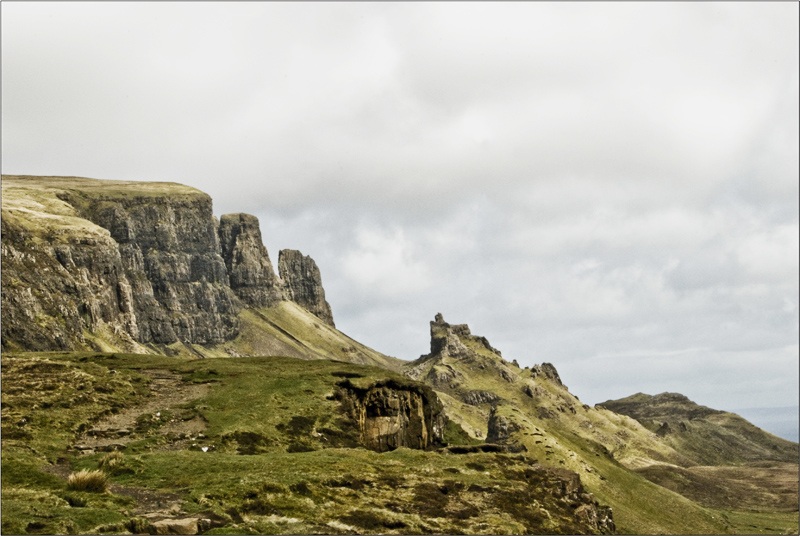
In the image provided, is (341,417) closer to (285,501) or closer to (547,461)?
(285,501)

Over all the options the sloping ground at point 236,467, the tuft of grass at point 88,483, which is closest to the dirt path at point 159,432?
the sloping ground at point 236,467

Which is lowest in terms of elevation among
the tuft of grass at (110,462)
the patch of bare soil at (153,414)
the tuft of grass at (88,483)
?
the tuft of grass at (88,483)

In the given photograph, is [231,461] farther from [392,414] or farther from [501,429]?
[501,429]

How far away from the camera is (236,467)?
46.9 meters

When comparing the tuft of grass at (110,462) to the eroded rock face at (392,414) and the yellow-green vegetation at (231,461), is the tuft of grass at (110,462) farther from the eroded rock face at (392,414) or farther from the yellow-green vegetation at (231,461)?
the eroded rock face at (392,414)

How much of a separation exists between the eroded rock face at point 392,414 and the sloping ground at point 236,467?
3.41 feet

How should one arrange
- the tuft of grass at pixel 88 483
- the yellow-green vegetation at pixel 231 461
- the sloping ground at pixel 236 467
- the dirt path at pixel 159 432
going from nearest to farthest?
the dirt path at pixel 159 432 < the sloping ground at pixel 236 467 < the yellow-green vegetation at pixel 231 461 < the tuft of grass at pixel 88 483

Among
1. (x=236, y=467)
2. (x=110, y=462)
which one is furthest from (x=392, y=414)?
(x=110, y=462)

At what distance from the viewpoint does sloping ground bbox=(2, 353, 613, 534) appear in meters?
35.5

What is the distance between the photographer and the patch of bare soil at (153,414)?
192ft

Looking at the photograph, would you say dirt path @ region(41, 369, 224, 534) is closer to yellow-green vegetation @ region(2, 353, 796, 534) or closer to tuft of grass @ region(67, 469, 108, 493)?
yellow-green vegetation @ region(2, 353, 796, 534)

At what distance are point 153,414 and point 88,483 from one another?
33734 mm

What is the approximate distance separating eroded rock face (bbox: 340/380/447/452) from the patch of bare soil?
65.3 ft

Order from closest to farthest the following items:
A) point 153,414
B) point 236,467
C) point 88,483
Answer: point 88,483
point 236,467
point 153,414
